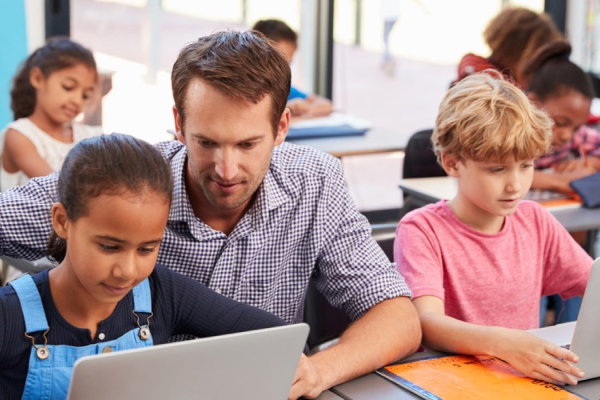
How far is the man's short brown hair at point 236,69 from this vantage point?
157 cm

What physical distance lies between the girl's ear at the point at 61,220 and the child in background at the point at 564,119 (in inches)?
70.6

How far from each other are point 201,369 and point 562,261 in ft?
3.56

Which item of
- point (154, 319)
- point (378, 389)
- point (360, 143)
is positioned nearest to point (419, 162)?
point (360, 143)

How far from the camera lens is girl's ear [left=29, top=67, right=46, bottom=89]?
9.96ft

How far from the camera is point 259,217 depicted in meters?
1.70

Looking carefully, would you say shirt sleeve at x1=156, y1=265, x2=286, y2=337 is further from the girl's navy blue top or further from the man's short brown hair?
the man's short brown hair

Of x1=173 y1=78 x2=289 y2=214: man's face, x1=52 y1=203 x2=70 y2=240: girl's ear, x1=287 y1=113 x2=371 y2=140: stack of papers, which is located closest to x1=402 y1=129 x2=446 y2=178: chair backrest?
x1=287 y1=113 x2=371 y2=140: stack of papers

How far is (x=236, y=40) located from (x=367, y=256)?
1.63 feet

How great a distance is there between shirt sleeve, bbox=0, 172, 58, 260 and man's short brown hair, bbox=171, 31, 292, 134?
11.4 inches

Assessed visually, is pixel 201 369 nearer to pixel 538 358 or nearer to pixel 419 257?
pixel 538 358

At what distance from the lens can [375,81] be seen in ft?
17.4

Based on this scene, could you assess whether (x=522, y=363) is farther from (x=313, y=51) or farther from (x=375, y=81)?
(x=375, y=81)

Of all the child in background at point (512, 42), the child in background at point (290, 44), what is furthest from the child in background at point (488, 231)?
the child in background at point (290, 44)

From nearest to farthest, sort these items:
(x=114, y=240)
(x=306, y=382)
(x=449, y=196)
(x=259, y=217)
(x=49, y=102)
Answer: (x=114, y=240)
(x=306, y=382)
(x=259, y=217)
(x=449, y=196)
(x=49, y=102)
